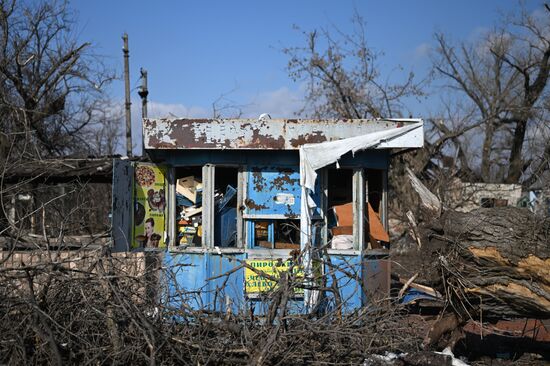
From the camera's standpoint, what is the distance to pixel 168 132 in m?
9.24

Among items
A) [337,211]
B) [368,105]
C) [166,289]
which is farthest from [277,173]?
[368,105]

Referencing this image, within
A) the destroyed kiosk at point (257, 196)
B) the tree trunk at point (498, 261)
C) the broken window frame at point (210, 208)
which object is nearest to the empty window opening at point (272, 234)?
the destroyed kiosk at point (257, 196)

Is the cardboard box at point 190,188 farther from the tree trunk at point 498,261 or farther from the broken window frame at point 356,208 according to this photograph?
the tree trunk at point 498,261

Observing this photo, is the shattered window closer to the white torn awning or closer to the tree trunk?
the white torn awning

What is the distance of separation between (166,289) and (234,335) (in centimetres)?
81

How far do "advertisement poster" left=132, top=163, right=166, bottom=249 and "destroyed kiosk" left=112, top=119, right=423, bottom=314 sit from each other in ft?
0.05

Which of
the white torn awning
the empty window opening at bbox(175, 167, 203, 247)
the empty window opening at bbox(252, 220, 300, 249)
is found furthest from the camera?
the empty window opening at bbox(175, 167, 203, 247)

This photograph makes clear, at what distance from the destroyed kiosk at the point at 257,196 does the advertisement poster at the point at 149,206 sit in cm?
2

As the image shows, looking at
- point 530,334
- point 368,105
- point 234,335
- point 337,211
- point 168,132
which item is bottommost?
point 530,334

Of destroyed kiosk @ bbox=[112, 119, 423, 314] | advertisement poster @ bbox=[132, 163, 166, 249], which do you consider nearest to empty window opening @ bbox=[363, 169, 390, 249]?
destroyed kiosk @ bbox=[112, 119, 423, 314]

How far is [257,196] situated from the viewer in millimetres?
9625

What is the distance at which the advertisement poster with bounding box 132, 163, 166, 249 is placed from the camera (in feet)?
32.4

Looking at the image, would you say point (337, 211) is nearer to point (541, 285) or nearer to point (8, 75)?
point (541, 285)

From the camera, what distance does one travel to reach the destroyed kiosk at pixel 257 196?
30.2 feet
